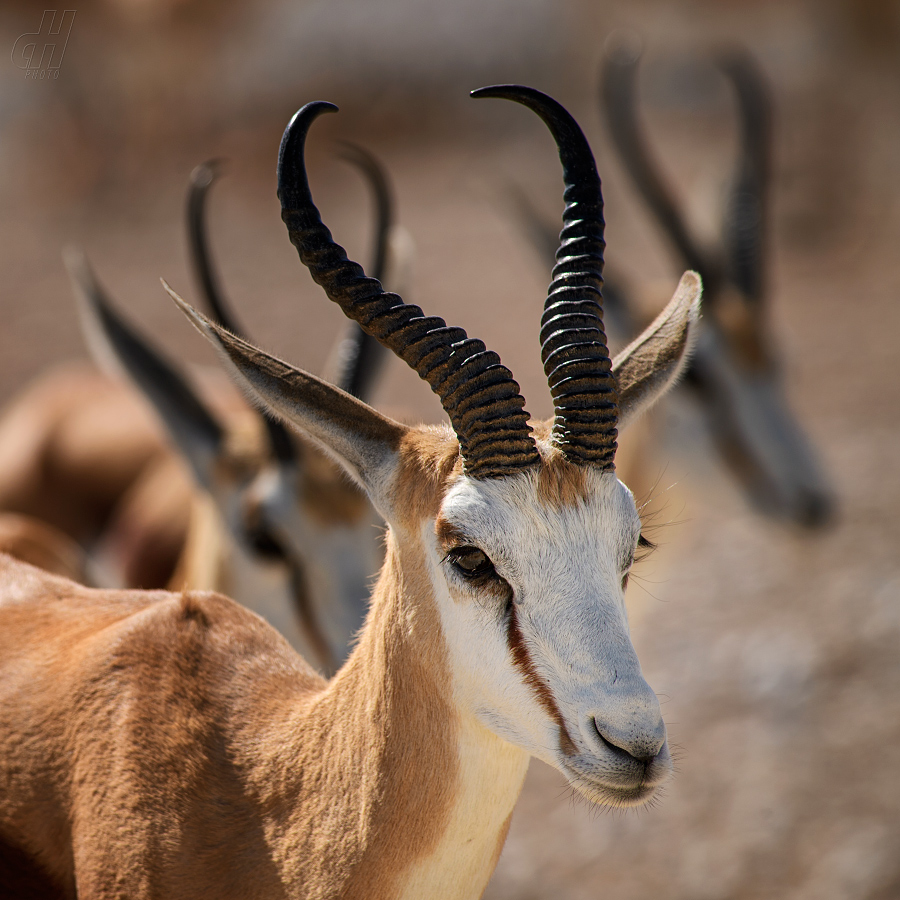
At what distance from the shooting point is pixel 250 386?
2.40 meters

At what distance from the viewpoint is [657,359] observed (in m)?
2.79

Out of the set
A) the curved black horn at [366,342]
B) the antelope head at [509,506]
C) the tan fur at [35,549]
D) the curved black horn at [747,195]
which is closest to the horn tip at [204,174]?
the curved black horn at [366,342]

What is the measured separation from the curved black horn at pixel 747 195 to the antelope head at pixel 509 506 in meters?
5.12

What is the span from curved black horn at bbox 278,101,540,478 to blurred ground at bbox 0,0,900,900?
1.27 m

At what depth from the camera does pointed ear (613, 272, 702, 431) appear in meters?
2.73

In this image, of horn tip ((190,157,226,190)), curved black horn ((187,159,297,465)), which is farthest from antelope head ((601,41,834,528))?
horn tip ((190,157,226,190))

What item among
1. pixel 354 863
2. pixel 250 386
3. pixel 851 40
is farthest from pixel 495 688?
pixel 851 40

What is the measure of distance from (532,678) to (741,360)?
5.23 meters

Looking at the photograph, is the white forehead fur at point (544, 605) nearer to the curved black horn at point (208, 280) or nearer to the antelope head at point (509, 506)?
the antelope head at point (509, 506)

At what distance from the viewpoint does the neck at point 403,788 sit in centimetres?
239

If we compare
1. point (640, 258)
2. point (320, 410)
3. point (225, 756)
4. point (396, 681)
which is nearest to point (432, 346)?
point (320, 410)

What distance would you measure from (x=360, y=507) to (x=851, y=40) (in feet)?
53.0

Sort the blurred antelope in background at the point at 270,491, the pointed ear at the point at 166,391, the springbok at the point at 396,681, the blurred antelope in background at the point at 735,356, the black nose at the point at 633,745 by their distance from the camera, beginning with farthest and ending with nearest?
the blurred antelope in background at the point at 735,356 → the pointed ear at the point at 166,391 → the blurred antelope in background at the point at 270,491 → the springbok at the point at 396,681 → the black nose at the point at 633,745

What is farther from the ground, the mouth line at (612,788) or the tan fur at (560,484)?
the tan fur at (560,484)
